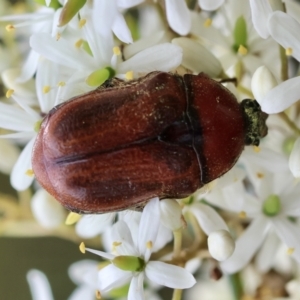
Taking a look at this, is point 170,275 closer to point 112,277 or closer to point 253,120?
point 112,277

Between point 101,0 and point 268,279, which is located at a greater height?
point 101,0

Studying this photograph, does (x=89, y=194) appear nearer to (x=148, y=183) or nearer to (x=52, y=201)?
(x=148, y=183)

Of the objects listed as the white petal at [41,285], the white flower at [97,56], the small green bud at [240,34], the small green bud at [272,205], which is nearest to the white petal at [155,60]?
the white flower at [97,56]

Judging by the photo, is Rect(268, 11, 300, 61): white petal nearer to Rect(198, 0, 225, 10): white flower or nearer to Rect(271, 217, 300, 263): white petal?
Rect(198, 0, 225, 10): white flower

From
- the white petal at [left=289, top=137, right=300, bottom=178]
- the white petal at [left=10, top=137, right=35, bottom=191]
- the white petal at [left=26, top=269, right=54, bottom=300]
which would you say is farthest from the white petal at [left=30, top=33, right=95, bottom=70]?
the white petal at [left=26, top=269, right=54, bottom=300]

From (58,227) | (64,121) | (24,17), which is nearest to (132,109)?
(64,121)

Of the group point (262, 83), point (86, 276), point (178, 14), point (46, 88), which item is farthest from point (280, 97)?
point (86, 276)

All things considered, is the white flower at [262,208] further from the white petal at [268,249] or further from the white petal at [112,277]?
the white petal at [112,277]
